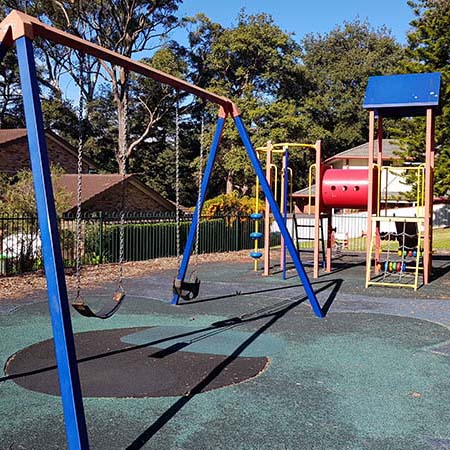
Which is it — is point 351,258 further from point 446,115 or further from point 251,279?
point 446,115

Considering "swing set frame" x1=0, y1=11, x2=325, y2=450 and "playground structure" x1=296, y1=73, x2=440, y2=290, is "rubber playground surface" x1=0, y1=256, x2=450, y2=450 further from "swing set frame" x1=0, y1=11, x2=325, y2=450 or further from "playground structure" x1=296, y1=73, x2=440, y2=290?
"playground structure" x1=296, y1=73, x2=440, y2=290

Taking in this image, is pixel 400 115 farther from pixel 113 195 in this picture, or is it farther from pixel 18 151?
pixel 18 151

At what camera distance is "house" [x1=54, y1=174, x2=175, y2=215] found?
20.0 metres

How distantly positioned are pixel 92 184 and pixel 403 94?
45.7ft

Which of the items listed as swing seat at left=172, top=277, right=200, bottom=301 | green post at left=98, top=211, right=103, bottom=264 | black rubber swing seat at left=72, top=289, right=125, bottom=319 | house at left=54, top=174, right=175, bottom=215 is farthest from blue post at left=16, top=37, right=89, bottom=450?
house at left=54, top=174, right=175, bottom=215

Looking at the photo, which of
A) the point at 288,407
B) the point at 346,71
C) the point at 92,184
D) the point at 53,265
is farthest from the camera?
the point at 346,71

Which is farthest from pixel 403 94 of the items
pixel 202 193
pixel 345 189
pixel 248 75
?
pixel 248 75

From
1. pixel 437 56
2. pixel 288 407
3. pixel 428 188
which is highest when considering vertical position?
pixel 437 56

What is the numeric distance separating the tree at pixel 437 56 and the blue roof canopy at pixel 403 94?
10623mm

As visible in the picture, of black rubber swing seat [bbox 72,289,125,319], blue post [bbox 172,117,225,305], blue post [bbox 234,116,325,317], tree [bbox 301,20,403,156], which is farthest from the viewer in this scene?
tree [bbox 301,20,403,156]

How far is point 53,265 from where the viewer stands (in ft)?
10.5

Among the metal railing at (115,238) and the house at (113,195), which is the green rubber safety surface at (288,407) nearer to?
the metal railing at (115,238)

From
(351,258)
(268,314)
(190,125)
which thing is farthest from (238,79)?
(268,314)

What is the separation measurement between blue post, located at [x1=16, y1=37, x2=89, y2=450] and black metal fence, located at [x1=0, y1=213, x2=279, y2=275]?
5.65 m
